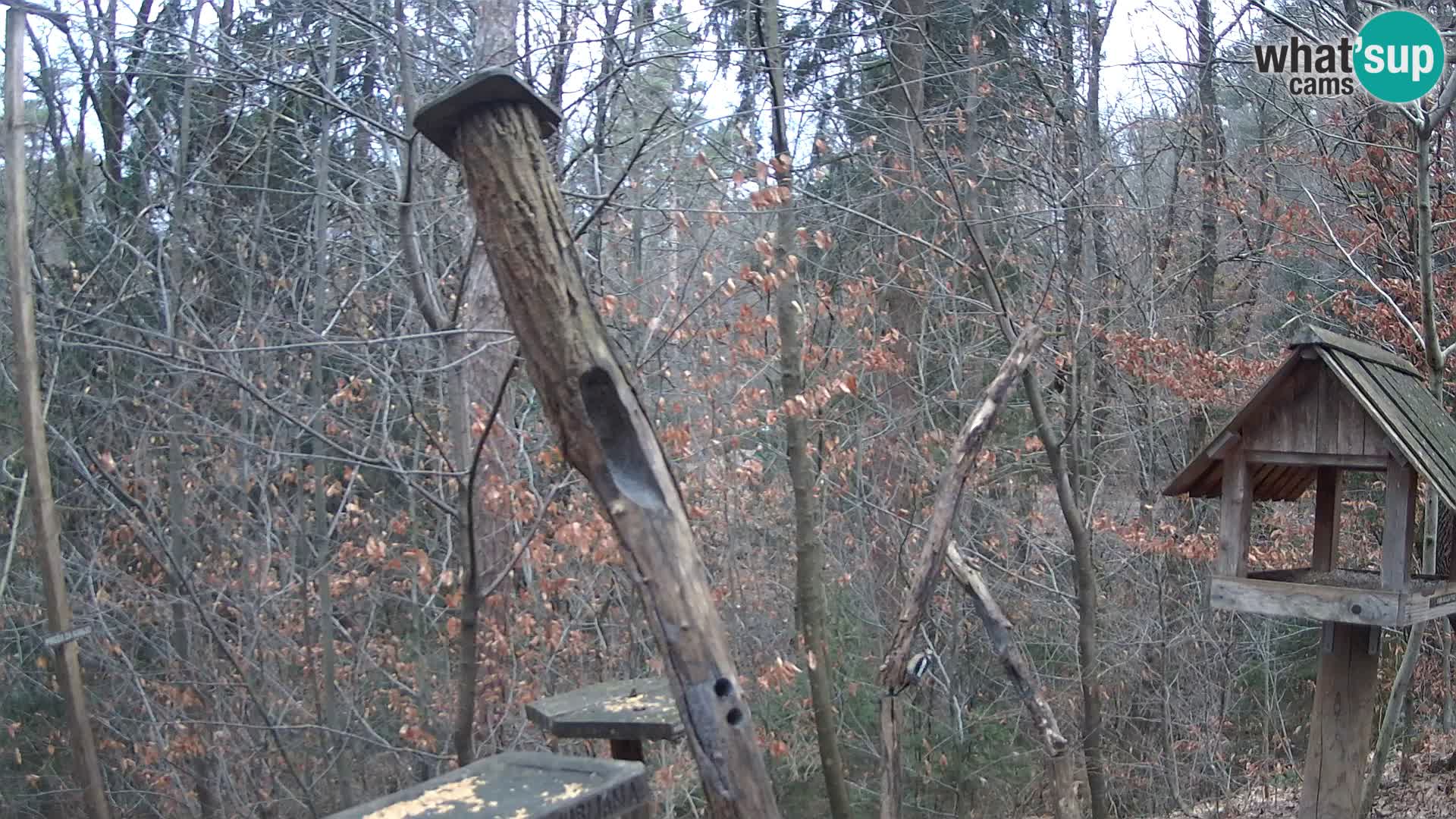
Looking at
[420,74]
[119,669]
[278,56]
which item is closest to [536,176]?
[278,56]

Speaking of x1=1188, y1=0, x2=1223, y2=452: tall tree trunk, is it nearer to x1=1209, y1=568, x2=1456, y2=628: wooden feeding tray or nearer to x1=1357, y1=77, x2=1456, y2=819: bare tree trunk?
x1=1357, y1=77, x2=1456, y2=819: bare tree trunk

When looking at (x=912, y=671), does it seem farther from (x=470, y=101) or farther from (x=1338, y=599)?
(x=470, y=101)

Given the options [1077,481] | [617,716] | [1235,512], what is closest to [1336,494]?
[1235,512]

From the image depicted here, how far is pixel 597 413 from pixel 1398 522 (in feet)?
9.25

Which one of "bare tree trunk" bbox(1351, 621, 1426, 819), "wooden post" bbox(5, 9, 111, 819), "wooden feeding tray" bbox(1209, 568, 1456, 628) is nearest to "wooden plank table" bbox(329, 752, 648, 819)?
"wooden feeding tray" bbox(1209, 568, 1456, 628)

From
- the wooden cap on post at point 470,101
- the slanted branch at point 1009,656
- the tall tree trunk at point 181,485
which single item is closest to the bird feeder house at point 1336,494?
the slanted branch at point 1009,656

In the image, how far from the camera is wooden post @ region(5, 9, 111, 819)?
230 inches

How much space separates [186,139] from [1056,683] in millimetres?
8043

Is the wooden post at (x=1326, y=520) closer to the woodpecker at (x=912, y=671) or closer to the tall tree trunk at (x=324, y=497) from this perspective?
the woodpecker at (x=912, y=671)

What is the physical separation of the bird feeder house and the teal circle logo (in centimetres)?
213

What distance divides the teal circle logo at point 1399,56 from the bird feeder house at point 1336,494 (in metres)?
2.13

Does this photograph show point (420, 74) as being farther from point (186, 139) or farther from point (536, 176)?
point (536, 176)

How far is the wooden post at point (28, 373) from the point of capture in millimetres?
5852

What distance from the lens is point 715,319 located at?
8047mm
